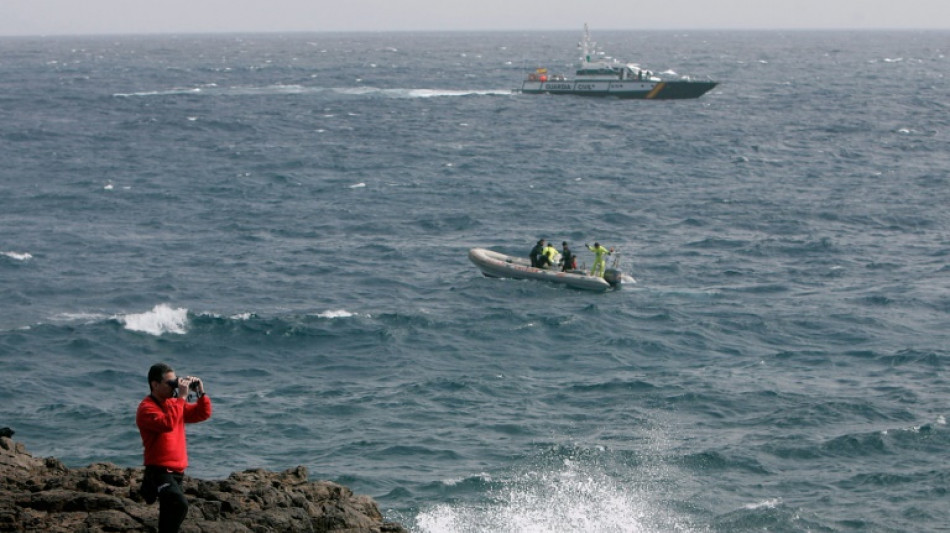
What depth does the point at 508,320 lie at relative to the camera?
36.1 metres

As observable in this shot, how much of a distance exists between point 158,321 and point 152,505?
21400 mm

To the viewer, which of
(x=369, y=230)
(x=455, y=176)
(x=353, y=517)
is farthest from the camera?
(x=455, y=176)

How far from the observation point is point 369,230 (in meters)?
51.2

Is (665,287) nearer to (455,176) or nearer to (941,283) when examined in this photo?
(941,283)

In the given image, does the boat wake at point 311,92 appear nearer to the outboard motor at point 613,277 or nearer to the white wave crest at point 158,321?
the outboard motor at point 613,277

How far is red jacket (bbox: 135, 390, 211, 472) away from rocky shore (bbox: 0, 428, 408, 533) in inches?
78.1

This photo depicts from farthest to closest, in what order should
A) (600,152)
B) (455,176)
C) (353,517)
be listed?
(600,152) < (455,176) < (353,517)

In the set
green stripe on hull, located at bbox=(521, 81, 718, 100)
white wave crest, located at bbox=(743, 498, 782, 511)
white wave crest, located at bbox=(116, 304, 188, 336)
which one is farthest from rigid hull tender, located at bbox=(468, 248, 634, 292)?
green stripe on hull, located at bbox=(521, 81, 718, 100)

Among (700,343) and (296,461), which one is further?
(700,343)

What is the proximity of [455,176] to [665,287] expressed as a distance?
27418 millimetres

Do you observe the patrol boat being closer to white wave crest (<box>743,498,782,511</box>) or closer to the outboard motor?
the outboard motor

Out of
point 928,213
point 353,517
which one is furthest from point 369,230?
point 353,517

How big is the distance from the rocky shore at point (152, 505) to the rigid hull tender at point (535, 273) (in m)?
23.5

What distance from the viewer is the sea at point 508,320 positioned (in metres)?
24.0
